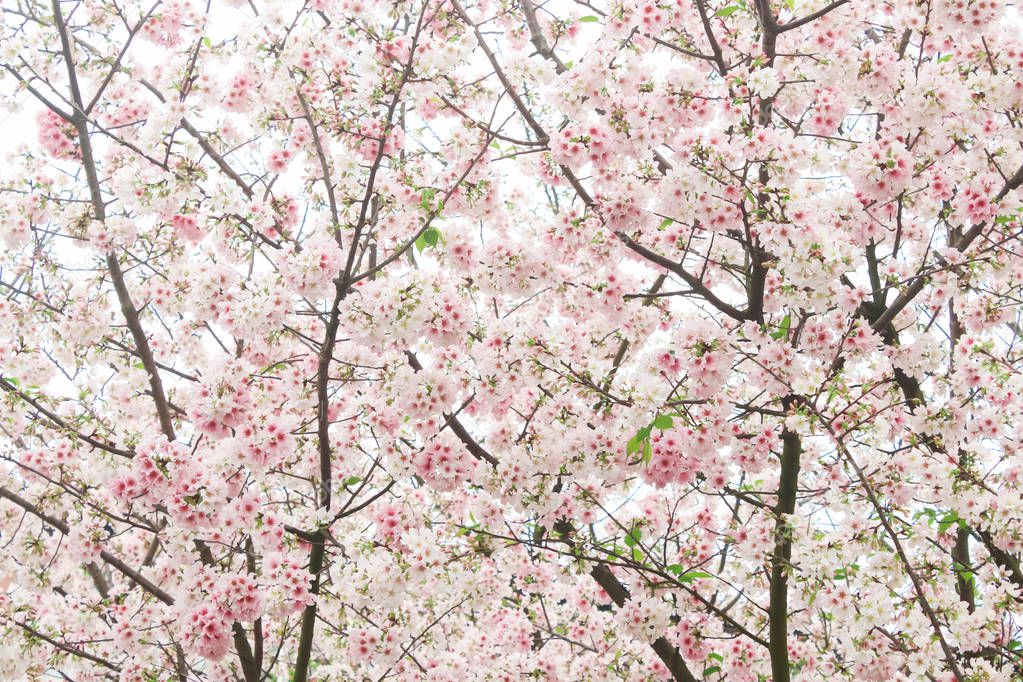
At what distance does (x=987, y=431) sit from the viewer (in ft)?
17.6

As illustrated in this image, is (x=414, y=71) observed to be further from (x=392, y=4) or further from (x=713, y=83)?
(x=713, y=83)

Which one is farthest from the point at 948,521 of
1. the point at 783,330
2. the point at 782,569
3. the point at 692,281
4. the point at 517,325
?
the point at 517,325

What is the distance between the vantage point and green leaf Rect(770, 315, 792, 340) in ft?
14.4

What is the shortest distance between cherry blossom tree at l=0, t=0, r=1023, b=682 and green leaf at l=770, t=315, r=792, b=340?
2cm

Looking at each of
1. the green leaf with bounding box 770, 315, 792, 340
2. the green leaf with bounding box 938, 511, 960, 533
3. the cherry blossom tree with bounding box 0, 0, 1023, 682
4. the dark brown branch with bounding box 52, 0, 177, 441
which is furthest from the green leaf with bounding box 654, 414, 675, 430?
the dark brown branch with bounding box 52, 0, 177, 441

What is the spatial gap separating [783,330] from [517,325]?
1404mm

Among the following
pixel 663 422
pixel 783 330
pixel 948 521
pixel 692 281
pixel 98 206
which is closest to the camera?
pixel 663 422

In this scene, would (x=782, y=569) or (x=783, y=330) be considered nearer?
(x=783, y=330)

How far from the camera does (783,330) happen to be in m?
4.41

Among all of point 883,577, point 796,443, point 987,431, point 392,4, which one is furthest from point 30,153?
point 987,431

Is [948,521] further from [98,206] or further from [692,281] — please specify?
[98,206]

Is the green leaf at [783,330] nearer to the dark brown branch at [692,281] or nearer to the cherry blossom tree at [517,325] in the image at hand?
the cherry blossom tree at [517,325]

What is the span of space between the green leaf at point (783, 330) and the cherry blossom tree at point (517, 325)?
0.08 feet

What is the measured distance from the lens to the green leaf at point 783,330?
438 cm
